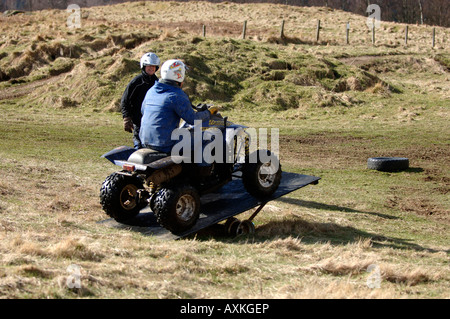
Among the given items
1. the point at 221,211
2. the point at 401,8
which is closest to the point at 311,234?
the point at 221,211

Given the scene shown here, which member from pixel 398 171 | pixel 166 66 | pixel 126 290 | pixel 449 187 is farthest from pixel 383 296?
pixel 398 171

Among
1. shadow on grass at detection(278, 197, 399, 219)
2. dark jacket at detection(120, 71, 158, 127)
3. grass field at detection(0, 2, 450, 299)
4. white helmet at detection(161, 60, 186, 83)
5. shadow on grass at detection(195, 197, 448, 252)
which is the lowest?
shadow on grass at detection(278, 197, 399, 219)

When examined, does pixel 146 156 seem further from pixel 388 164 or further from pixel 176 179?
pixel 388 164

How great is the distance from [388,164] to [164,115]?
7.09 meters

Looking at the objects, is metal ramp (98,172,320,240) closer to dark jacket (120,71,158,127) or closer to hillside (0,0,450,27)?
dark jacket (120,71,158,127)

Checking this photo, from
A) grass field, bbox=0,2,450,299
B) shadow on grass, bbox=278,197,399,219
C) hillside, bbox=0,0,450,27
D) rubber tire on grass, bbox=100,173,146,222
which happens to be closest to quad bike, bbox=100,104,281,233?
rubber tire on grass, bbox=100,173,146,222

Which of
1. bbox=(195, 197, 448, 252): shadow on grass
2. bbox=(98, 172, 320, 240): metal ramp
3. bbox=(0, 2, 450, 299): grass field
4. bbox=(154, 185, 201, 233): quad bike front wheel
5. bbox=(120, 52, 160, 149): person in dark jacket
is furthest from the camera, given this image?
bbox=(120, 52, 160, 149): person in dark jacket

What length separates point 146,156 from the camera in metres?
6.89

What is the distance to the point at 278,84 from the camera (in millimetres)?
23266

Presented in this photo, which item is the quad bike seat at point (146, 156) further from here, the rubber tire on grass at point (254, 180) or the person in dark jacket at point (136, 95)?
the person in dark jacket at point (136, 95)

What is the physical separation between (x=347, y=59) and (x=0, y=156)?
24237mm

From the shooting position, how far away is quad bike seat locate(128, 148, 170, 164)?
22.5ft

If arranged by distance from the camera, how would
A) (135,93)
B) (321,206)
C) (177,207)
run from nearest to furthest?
1. (177,207)
2. (135,93)
3. (321,206)

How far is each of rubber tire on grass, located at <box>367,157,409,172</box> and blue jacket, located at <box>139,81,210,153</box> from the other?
663 cm
